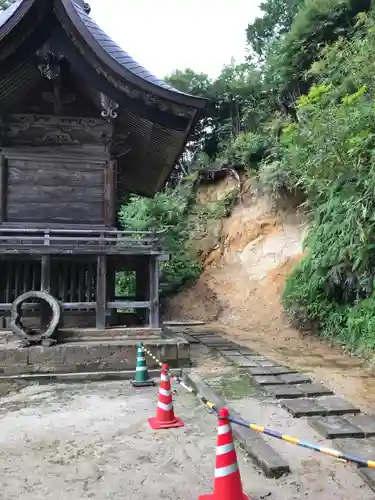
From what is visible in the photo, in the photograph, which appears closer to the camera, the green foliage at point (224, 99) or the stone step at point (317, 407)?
the stone step at point (317, 407)

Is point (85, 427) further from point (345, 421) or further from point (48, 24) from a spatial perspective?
point (48, 24)

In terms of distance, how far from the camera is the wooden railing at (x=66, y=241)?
25.8 ft

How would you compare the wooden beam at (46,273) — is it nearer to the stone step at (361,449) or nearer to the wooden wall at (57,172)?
the wooden wall at (57,172)

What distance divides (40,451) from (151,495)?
1419 mm

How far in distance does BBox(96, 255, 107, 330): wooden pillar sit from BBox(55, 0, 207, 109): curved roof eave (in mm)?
3123

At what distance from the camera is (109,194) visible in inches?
349

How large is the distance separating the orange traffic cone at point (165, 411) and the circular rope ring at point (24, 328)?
3.26 meters

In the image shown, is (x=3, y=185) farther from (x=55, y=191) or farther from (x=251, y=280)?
(x=251, y=280)

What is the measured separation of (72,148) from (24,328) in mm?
3561

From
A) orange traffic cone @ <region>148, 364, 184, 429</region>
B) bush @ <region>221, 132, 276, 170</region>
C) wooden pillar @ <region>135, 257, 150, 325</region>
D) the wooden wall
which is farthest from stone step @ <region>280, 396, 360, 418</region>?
bush @ <region>221, 132, 276, 170</region>

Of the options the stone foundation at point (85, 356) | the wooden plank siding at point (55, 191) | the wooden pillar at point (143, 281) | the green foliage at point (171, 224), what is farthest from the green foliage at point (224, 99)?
the stone foundation at point (85, 356)

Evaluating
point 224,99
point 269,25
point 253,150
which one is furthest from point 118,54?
point 269,25

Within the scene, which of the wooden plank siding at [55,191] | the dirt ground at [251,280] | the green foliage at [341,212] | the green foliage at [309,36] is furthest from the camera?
the green foliage at [309,36]

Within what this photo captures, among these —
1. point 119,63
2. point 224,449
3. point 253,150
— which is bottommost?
point 224,449
